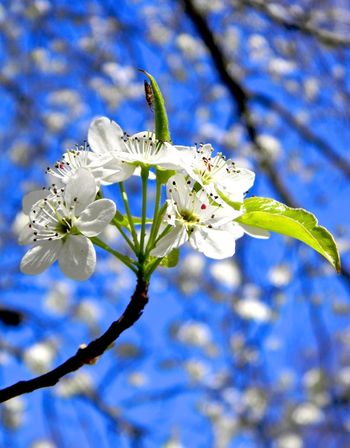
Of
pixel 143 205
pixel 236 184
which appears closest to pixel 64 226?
pixel 143 205

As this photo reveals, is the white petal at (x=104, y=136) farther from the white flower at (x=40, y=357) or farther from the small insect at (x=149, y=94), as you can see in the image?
the white flower at (x=40, y=357)

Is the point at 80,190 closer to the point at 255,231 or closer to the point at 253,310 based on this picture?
the point at 255,231

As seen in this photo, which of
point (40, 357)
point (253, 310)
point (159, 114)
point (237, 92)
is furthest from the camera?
point (253, 310)

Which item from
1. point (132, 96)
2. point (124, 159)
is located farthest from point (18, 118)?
point (124, 159)

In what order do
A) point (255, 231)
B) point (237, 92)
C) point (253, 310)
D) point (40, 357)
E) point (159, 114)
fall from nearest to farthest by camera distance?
1. point (159, 114)
2. point (255, 231)
3. point (237, 92)
4. point (40, 357)
5. point (253, 310)

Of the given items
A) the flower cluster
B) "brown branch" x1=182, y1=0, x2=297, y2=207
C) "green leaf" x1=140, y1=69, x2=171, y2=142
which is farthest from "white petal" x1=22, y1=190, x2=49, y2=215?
"brown branch" x1=182, y1=0, x2=297, y2=207

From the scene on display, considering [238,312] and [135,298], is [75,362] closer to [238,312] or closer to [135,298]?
[135,298]

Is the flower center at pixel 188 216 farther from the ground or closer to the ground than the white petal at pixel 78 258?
farther from the ground

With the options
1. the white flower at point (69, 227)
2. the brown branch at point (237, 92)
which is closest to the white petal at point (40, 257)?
the white flower at point (69, 227)
